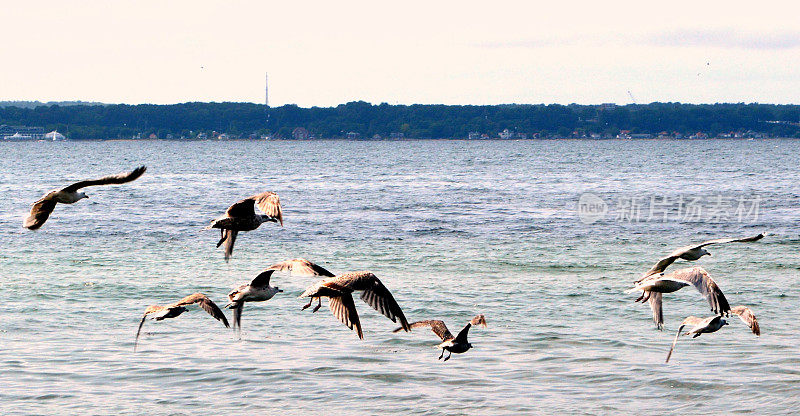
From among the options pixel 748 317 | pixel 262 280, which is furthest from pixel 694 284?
pixel 262 280

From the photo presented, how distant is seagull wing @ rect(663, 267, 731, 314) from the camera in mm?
12109

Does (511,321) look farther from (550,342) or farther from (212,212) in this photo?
(212,212)

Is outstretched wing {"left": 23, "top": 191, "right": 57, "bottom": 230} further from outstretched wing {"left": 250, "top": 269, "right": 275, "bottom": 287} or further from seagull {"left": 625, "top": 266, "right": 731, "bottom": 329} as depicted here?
seagull {"left": 625, "top": 266, "right": 731, "bottom": 329}

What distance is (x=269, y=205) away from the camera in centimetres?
1283

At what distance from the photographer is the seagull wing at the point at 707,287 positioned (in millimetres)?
12109

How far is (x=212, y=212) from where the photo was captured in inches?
2359

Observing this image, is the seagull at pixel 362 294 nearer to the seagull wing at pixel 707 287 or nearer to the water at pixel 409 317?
the seagull wing at pixel 707 287

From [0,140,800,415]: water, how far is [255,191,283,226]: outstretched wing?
4.80 meters

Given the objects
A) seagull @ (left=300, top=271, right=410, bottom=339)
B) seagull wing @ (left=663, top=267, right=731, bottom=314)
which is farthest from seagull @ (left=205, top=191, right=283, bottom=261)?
seagull wing @ (left=663, top=267, right=731, bottom=314)

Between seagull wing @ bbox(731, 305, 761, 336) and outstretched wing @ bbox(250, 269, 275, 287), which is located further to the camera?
seagull wing @ bbox(731, 305, 761, 336)

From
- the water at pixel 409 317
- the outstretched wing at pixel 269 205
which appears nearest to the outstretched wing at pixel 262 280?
the outstretched wing at pixel 269 205

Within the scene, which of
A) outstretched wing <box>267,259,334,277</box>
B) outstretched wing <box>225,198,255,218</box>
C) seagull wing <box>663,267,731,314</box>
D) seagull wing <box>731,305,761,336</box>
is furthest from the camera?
seagull wing <box>731,305,761,336</box>

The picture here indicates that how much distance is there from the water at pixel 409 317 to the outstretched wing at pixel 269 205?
15.7 feet

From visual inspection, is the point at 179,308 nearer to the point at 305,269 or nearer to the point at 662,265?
the point at 305,269
